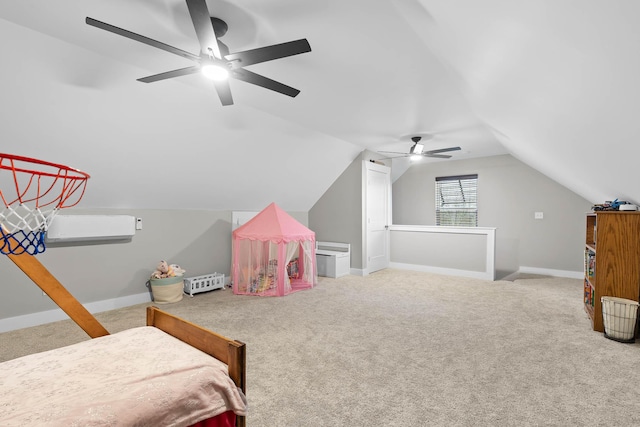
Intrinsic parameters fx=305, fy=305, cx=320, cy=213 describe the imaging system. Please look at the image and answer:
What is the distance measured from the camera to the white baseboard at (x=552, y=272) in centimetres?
534

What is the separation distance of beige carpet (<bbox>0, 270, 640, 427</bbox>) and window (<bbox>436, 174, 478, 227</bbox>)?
2.45 m

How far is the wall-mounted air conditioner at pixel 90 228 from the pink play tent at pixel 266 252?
1.36 meters

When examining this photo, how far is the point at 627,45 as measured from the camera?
3.24 ft

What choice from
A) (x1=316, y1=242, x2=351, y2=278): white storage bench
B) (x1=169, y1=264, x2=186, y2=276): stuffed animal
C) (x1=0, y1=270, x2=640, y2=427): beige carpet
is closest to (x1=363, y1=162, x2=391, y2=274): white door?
(x1=316, y1=242, x2=351, y2=278): white storage bench

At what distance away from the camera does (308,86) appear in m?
2.99

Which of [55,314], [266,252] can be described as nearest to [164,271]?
[55,314]

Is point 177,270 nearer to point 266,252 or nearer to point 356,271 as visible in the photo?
point 266,252

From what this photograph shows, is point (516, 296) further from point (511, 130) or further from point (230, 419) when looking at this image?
point (230, 419)

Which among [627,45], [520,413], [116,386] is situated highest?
[627,45]

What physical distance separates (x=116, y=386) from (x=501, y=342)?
2926 millimetres

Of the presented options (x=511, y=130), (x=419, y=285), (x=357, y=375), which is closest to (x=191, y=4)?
(x=357, y=375)

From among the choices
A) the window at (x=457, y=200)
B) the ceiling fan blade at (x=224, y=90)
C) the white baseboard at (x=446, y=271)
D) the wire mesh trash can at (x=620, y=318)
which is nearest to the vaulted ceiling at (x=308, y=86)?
the ceiling fan blade at (x=224, y=90)

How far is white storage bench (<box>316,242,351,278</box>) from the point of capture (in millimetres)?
5445

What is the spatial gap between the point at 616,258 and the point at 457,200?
3849 millimetres
